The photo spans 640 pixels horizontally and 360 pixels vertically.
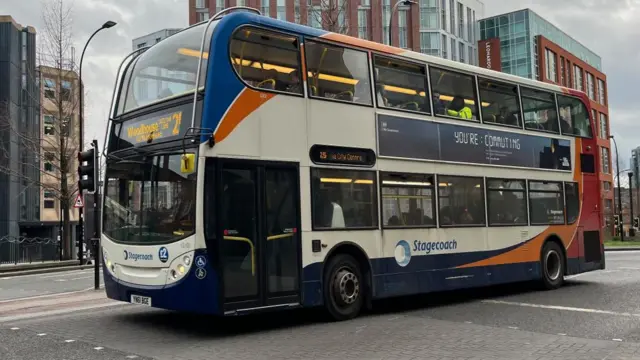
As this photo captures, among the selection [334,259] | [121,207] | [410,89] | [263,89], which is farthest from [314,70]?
[121,207]

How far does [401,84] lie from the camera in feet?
38.2

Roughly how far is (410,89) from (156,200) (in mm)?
5188

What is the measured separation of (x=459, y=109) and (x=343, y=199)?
367cm

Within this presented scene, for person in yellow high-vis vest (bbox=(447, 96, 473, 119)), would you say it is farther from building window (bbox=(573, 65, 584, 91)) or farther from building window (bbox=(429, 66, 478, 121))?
building window (bbox=(573, 65, 584, 91))

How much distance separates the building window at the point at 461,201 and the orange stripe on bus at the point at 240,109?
4.23 metres

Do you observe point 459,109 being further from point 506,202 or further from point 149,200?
point 149,200

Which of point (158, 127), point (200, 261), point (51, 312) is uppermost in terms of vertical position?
point (158, 127)

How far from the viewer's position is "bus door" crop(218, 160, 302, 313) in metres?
8.82

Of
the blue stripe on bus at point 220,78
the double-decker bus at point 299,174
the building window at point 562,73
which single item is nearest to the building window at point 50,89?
the double-decker bus at point 299,174

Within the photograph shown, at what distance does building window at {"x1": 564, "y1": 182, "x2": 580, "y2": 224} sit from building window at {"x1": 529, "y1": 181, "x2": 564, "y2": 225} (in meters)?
0.24

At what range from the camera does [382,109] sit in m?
11.2

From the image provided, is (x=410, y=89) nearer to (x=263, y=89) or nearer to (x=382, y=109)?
(x=382, y=109)

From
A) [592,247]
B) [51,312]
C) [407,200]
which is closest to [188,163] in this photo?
[407,200]

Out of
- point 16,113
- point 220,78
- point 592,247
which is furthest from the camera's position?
point 16,113
